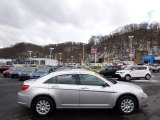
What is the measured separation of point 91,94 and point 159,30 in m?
123

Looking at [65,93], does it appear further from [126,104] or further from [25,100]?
[126,104]

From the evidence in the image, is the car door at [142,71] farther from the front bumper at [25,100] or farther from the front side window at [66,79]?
the front bumper at [25,100]

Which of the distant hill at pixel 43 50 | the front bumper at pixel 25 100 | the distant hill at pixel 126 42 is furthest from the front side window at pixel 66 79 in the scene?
the distant hill at pixel 43 50

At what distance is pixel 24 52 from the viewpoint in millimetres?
135500

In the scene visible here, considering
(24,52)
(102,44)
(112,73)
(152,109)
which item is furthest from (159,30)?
(152,109)

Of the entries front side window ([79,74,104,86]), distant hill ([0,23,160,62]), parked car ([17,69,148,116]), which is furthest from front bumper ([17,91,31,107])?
distant hill ([0,23,160,62])

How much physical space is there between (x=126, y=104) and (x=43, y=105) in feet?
9.24

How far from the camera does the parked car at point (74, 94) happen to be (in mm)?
8203

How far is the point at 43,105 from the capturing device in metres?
8.23

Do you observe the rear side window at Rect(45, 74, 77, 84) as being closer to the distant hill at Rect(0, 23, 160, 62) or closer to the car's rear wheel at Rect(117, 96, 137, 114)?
the car's rear wheel at Rect(117, 96, 137, 114)

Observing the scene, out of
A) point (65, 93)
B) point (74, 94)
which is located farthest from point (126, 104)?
point (65, 93)

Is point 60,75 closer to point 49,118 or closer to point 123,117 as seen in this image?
point 49,118

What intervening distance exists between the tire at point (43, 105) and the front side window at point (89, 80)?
126 cm

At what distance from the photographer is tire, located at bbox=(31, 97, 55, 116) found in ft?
26.9
